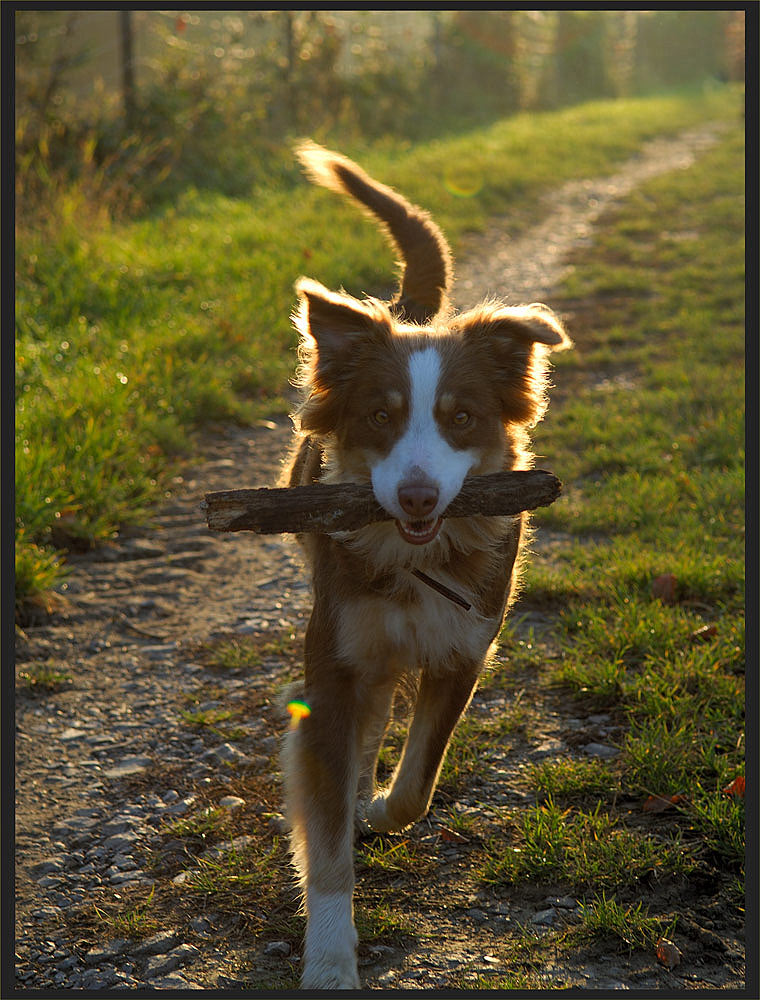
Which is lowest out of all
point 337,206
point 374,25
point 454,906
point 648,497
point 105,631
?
point 454,906

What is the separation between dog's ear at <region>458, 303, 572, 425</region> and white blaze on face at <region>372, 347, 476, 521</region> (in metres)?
0.24

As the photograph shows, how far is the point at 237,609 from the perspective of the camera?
201 inches

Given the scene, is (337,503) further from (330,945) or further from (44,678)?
(44,678)

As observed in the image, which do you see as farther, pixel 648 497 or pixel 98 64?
pixel 98 64

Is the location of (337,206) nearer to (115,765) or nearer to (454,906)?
(115,765)

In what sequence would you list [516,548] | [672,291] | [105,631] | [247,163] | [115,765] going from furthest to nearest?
[247,163]
[672,291]
[105,631]
[115,765]
[516,548]

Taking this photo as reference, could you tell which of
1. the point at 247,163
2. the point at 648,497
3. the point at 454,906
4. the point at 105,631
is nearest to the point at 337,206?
the point at 247,163

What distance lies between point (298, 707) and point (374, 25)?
18100 mm

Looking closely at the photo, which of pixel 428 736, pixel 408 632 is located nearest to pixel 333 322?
pixel 408 632

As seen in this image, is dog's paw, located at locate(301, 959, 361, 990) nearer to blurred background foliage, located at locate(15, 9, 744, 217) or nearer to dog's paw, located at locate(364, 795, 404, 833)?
dog's paw, located at locate(364, 795, 404, 833)

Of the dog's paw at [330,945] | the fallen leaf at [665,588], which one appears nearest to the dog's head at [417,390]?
the dog's paw at [330,945]

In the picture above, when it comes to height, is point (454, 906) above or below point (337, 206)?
below

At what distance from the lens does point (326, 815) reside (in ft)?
9.80

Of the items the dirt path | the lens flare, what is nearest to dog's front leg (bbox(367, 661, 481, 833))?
the dirt path
